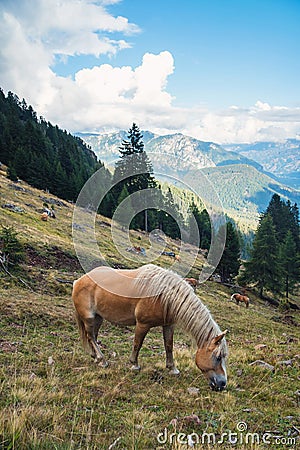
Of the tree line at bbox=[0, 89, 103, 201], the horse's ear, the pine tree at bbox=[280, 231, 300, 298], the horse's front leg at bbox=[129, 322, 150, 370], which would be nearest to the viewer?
the horse's ear

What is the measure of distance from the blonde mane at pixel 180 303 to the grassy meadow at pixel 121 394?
481mm

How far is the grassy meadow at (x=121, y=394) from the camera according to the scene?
12.4 ft

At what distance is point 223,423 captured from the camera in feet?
15.5

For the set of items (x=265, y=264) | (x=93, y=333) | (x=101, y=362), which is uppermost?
(x=93, y=333)

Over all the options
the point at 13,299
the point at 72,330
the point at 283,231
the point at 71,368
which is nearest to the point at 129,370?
the point at 71,368

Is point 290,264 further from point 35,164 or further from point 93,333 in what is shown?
point 93,333

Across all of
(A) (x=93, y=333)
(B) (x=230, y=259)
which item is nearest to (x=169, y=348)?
(A) (x=93, y=333)

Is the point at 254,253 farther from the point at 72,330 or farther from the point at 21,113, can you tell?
the point at 21,113

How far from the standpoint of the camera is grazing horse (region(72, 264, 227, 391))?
6.16 m

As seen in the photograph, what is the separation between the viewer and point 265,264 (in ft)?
123

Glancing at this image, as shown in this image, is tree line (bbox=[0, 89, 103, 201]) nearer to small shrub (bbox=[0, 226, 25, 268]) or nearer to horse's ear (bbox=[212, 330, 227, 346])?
small shrub (bbox=[0, 226, 25, 268])

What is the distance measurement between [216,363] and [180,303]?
127 centimetres

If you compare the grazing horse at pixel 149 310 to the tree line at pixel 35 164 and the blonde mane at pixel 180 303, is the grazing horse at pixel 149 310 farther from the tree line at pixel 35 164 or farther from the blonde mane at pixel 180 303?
the tree line at pixel 35 164

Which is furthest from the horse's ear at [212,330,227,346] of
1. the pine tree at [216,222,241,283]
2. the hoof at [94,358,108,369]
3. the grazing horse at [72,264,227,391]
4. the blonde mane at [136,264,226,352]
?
the pine tree at [216,222,241,283]
